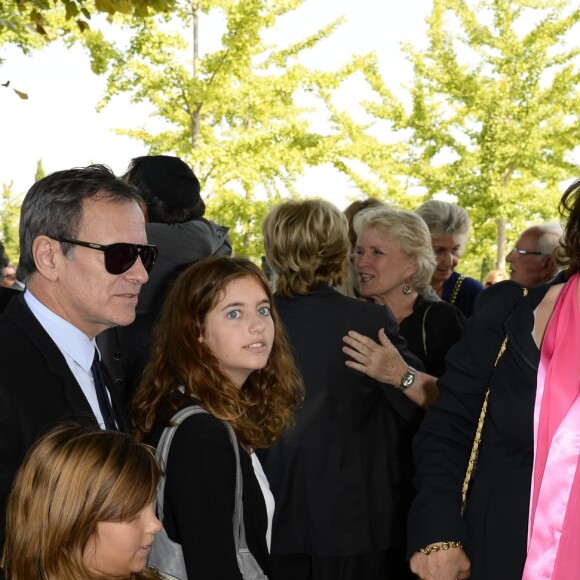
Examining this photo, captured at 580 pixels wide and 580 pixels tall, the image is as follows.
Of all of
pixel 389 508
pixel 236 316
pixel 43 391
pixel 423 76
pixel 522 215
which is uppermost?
pixel 423 76

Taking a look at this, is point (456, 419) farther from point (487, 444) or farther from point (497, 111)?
point (497, 111)

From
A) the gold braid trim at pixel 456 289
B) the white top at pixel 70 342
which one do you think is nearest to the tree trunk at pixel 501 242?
the gold braid trim at pixel 456 289

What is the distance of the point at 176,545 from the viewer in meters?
2.45

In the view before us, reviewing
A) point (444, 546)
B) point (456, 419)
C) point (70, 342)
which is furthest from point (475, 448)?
point (70, 342)

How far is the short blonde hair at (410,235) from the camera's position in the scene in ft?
16.2

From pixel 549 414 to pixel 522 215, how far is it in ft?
67.6

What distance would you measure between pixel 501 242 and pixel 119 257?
822 inches

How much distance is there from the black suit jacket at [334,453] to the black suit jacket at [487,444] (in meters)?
1.14

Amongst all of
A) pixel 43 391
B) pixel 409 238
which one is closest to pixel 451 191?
pixel 409 238

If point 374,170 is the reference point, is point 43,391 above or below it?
below

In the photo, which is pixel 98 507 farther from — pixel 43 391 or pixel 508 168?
pixel 508 168

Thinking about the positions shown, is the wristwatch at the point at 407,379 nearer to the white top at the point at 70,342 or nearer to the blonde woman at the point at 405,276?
the blonde woman at the point at 405,276

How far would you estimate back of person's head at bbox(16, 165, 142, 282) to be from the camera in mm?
2473

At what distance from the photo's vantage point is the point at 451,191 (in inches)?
870
